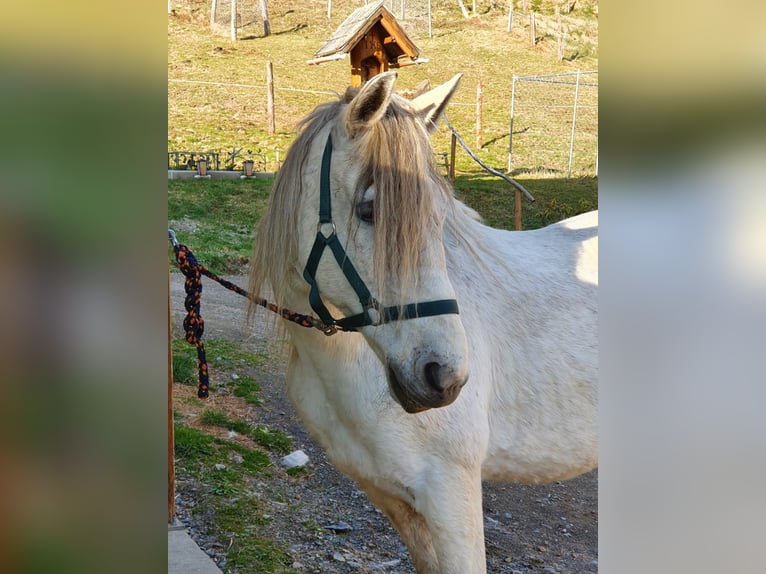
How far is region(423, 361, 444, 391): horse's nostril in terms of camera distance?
0.99 metres

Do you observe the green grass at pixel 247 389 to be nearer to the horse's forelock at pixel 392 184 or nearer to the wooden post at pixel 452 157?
the horse's forelock at pixel 392 184

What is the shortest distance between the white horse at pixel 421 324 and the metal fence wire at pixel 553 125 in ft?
0.79

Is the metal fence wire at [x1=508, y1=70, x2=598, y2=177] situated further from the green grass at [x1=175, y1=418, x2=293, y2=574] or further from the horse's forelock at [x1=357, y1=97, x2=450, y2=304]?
the green grass at [x1=175, y1=418, x2=293, y2=574]

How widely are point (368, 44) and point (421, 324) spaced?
92 cm

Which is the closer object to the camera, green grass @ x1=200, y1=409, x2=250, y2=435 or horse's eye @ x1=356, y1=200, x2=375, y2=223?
horse's eye @ x1=356, y1=200, x2=375, y2=223

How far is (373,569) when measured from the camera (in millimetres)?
1781

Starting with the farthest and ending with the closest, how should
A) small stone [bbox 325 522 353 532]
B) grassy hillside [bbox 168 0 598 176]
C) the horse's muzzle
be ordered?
small stone [bbox 325 522 353 532], grassy hillside [bbox 168 0 598 176], the horse's muzzle

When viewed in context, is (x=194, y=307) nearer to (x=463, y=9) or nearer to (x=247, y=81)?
(x=247, y=81)

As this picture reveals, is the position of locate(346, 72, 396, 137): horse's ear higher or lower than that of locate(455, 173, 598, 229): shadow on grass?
higher

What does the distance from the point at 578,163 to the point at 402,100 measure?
98 centimetres

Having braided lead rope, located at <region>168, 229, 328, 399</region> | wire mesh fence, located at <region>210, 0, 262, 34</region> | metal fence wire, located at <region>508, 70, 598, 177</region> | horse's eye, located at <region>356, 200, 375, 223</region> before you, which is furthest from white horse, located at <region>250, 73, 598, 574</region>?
wire mesh fence, located at <region>210, 0, 262, 34</region>

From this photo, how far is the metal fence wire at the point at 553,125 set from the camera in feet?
6.23
